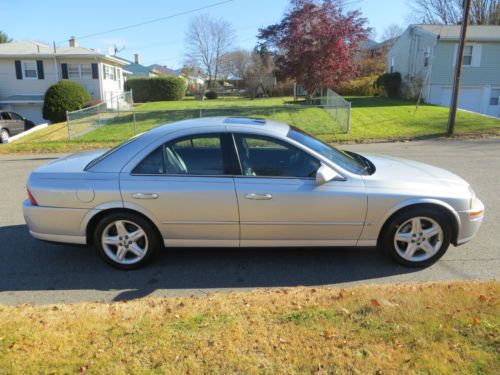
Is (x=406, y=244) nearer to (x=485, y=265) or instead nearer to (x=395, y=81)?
(x=485, y=265)

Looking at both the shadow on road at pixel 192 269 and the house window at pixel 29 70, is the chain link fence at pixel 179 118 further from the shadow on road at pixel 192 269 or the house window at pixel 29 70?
the shadow on road at pixel 192 269

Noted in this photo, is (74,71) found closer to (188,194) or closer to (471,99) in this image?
(471,99)

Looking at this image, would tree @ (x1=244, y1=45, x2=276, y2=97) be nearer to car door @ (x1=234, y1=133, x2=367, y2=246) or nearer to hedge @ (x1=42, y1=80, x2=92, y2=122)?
hedge @ (x1=42, y1=80, x2=92, y2=122)

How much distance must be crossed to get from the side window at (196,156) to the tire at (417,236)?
1.86m

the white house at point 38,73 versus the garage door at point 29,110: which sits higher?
A: the white house at point 38,73

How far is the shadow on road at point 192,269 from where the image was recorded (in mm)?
3971

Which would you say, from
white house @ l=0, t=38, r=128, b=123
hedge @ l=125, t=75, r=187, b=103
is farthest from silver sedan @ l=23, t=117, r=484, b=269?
hedge @ l=125, t=75, r=187, b=103

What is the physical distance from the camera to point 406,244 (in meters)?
4.17

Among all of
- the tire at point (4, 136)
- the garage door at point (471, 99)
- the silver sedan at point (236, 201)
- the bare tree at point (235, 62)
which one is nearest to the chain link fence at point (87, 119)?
the tire at point (4, 136)

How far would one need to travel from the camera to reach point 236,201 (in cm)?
397

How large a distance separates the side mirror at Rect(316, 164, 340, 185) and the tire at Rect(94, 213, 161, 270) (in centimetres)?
178

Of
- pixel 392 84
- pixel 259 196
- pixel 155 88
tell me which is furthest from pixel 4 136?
pixel 392 84

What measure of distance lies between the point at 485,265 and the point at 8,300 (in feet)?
15.6

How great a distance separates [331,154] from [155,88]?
36.3 meters
